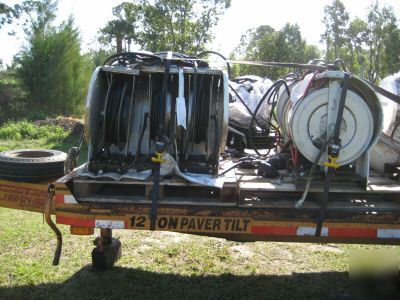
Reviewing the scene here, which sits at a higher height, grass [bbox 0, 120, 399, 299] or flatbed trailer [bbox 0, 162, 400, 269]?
flatbed trailer [bbox 0, 162, 400, 269]

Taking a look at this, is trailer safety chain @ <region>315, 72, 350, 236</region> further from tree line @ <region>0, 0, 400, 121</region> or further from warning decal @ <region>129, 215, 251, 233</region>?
tree line @ <region>0, 0, 400, 121</region>

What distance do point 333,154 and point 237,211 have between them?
0.80 meters

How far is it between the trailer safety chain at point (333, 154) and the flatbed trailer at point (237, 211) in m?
0.04

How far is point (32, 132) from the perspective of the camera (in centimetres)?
1806

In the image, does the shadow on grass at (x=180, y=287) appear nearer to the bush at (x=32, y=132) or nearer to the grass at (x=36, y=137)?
the grass at (x=36, y=137)

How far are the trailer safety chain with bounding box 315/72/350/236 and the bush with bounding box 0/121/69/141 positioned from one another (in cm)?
1511

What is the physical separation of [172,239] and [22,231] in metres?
1.97

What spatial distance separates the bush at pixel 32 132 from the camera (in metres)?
17.5

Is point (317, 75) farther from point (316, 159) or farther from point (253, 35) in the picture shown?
point (253, 35)

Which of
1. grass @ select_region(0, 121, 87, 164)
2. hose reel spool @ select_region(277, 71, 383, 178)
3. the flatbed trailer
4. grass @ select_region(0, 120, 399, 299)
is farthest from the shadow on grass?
grass @ select_region(0, 121, 87, 164)

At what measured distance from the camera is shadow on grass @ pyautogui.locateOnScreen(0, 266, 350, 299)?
412 centimetres

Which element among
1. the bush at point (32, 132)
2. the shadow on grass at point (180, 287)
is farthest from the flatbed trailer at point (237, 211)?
the bush at point (32, 132)

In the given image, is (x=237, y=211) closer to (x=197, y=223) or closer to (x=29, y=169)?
(x=197, y=223)

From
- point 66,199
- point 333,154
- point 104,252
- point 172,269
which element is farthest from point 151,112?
point 172,269
